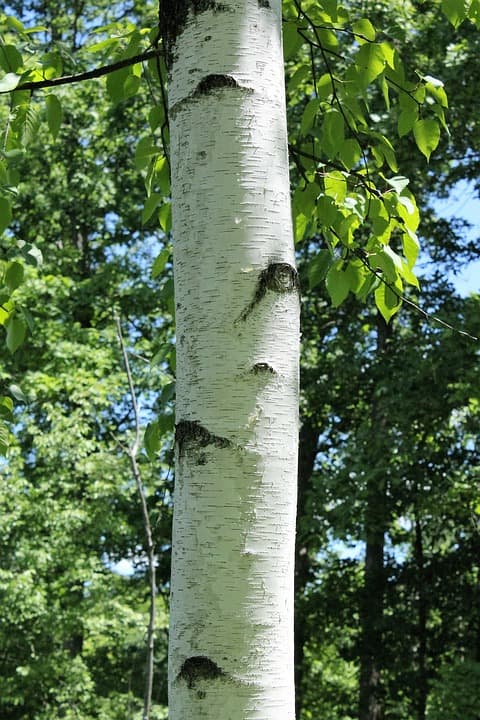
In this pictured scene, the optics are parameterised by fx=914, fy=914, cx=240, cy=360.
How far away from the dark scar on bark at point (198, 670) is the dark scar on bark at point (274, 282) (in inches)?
16.2

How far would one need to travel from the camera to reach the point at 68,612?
12273 mm

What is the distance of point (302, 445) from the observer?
15.9 meters

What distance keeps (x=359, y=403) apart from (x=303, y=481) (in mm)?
1864

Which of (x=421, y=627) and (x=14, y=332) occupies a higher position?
(x=421, y=627)

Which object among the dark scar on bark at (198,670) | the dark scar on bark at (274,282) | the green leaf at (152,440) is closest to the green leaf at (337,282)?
the green leaf at (152,440)

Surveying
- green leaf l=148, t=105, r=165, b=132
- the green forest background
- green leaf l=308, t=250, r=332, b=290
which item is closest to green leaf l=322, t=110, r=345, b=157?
green leaf l=308, t=250, r=332, b=290

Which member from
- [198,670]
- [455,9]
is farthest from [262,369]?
[455,9]

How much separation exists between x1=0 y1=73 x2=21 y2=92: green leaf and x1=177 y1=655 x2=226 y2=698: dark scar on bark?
126cm

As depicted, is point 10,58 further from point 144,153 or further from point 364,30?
point 364,30

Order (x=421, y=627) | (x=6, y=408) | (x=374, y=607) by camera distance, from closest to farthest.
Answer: (x=6, y=408)
(x=421, y=627)
(x=374, y=607)

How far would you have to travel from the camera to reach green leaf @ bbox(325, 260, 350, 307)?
2168 millimetres

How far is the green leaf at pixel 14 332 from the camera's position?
2203mm

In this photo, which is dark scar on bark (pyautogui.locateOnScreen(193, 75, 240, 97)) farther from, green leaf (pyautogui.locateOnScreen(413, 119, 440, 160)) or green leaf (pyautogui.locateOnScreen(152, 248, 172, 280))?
green leaf (pyautogui.locateOnScreen(152, 248, 172, 280))

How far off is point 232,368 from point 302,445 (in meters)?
14.9
